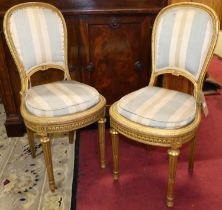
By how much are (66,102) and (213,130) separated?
1.36 meters

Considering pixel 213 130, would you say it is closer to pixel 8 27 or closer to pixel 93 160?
pixel 93 160

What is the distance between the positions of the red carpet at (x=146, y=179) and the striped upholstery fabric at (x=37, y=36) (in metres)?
0.75

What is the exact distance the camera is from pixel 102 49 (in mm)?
2086

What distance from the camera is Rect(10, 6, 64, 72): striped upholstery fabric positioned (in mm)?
1742

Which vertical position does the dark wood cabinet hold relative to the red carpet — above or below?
above

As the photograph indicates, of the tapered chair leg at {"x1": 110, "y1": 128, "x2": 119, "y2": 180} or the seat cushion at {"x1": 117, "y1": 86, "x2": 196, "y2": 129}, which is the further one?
the tapered chair leg at {"x1": 110, "y1": 128, "x2": 119, "y2": 180}

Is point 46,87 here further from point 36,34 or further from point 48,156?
point 48,156

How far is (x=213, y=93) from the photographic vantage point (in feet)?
9.78

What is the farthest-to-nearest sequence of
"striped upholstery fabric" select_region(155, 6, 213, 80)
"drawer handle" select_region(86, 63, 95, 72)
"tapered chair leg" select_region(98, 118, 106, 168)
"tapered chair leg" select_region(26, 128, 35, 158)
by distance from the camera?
1. "drawer handle" select_region(86, 63, 95, 72)
2. "tapered chair leg" select_region(26, 128, 35, 158)
3. "tapered chair leg" select_region(98, 118, 106, 168)
4. "striped upholstery fabric" select_region(155, 6, 213, 80)

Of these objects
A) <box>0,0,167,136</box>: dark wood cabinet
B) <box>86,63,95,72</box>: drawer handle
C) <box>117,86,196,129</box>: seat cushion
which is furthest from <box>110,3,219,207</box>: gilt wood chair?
<box>86,63,95,72</box>: drawer handle

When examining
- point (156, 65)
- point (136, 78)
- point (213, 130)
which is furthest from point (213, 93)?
point (156, 65)

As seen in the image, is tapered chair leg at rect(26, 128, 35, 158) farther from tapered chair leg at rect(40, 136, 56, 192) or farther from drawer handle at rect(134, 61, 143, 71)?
drawer handle at rect(134, 61, 143, 71)

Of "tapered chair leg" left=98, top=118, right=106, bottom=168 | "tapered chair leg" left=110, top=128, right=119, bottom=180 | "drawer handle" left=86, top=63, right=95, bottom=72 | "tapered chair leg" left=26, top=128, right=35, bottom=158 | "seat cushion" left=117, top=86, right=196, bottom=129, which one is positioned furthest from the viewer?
"drawer handle" left=86, top=63, right=95, bottom=72

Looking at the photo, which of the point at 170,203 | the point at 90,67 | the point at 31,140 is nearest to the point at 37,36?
the point at 90,67
